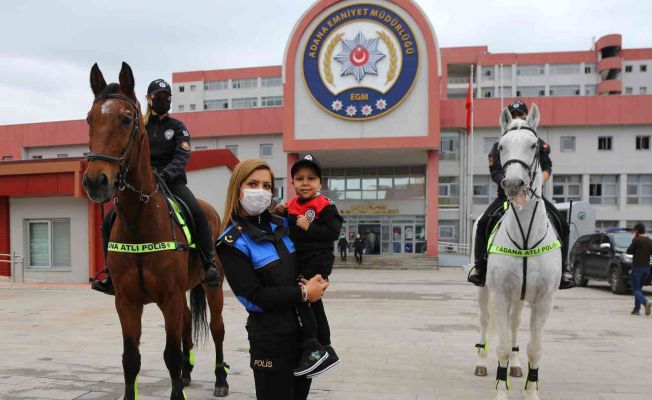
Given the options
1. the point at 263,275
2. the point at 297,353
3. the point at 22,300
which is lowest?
the point at 22,300

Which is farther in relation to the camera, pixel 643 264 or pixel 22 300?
pixel 22 300

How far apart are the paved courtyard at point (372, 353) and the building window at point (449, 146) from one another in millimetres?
26866

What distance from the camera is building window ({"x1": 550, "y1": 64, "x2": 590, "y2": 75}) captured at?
6475 centimetres

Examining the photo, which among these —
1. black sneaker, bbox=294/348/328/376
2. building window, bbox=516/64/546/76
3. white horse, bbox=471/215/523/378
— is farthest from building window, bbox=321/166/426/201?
building window, bbox=516/64/546/76

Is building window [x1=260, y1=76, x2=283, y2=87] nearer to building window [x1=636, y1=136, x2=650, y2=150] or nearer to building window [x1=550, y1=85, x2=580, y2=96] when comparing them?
building window [x1=550, y1=85, x2=580, y2=96]

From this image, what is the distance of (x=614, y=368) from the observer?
6617mm

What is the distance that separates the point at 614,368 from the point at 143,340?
289 inches

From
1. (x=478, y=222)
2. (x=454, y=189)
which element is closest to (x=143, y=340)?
(x=478, y=222)

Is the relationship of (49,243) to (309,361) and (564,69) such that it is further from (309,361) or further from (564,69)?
(564,69)

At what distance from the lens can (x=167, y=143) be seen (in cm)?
535

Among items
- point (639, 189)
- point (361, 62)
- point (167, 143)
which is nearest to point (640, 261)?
point (167, 143)

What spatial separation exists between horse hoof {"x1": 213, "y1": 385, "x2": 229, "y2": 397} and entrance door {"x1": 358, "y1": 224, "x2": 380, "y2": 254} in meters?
30.0

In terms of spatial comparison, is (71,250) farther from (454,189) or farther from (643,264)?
(454,189)

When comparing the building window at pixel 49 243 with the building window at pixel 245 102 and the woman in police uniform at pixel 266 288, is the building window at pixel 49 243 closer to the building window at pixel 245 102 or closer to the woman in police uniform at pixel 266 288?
the woman in police uniform at pixel 266 288
